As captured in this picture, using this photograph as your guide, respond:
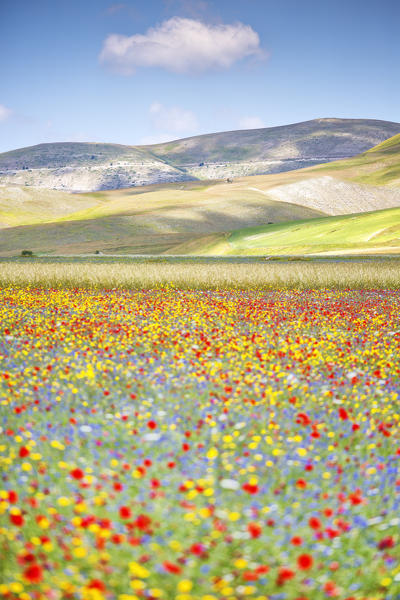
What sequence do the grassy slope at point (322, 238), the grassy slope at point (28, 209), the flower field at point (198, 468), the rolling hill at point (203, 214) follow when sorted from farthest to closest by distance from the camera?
the grassy slope at point (28, 209), the rolling hill at point (203, 214), the grassy slope at point (322, 238), the flower field at point (198, 468)

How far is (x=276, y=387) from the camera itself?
8492mm

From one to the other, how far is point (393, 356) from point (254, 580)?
27.3ft

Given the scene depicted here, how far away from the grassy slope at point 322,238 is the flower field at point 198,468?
5073 cm

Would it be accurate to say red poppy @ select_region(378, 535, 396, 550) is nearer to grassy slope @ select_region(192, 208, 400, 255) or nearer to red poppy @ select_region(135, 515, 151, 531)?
red poppy @ select_region(135, 515, 151, 531)

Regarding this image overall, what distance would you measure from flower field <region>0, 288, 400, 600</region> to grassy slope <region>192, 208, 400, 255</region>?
50.7m

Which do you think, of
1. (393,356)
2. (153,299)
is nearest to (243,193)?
(153,299)

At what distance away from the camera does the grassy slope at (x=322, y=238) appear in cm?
6431

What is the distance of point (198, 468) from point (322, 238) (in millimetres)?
72604

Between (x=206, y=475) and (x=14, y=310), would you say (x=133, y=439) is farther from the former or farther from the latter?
(x=14, y=310)

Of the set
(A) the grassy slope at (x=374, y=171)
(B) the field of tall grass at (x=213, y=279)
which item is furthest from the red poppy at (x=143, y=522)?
(A) the grassy slope at (x=374, y=171)

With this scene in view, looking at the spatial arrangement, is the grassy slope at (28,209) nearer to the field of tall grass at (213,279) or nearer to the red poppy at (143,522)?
the field of tall grass at (213,279)

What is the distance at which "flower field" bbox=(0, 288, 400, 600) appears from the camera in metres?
3.88

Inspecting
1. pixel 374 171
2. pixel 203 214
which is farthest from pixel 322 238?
pixel 374 171

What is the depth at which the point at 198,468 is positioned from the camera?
545cm
